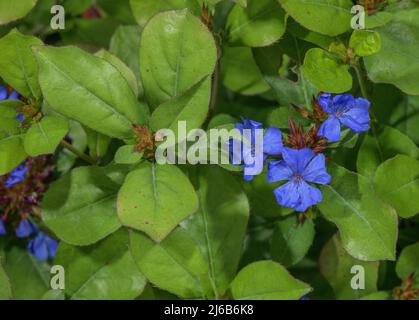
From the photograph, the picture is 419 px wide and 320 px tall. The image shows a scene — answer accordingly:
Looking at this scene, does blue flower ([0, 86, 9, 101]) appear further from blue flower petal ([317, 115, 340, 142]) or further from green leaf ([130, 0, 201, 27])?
blue flower petal ([317, 115, 340, 142])

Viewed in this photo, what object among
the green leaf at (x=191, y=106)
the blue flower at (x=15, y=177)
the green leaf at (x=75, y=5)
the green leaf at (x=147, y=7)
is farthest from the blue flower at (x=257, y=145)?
the green leaf at (x=75, y=5)

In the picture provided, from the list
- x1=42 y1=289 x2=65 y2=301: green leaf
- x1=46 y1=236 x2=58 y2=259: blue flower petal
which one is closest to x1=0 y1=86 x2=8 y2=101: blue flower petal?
x1=46 y1=236 x2=58 y2=259: blue flower petal

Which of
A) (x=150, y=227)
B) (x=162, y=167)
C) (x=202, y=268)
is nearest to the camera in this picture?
(x=150, y=227)

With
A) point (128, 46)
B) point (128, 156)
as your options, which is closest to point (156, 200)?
point (128, 156)
